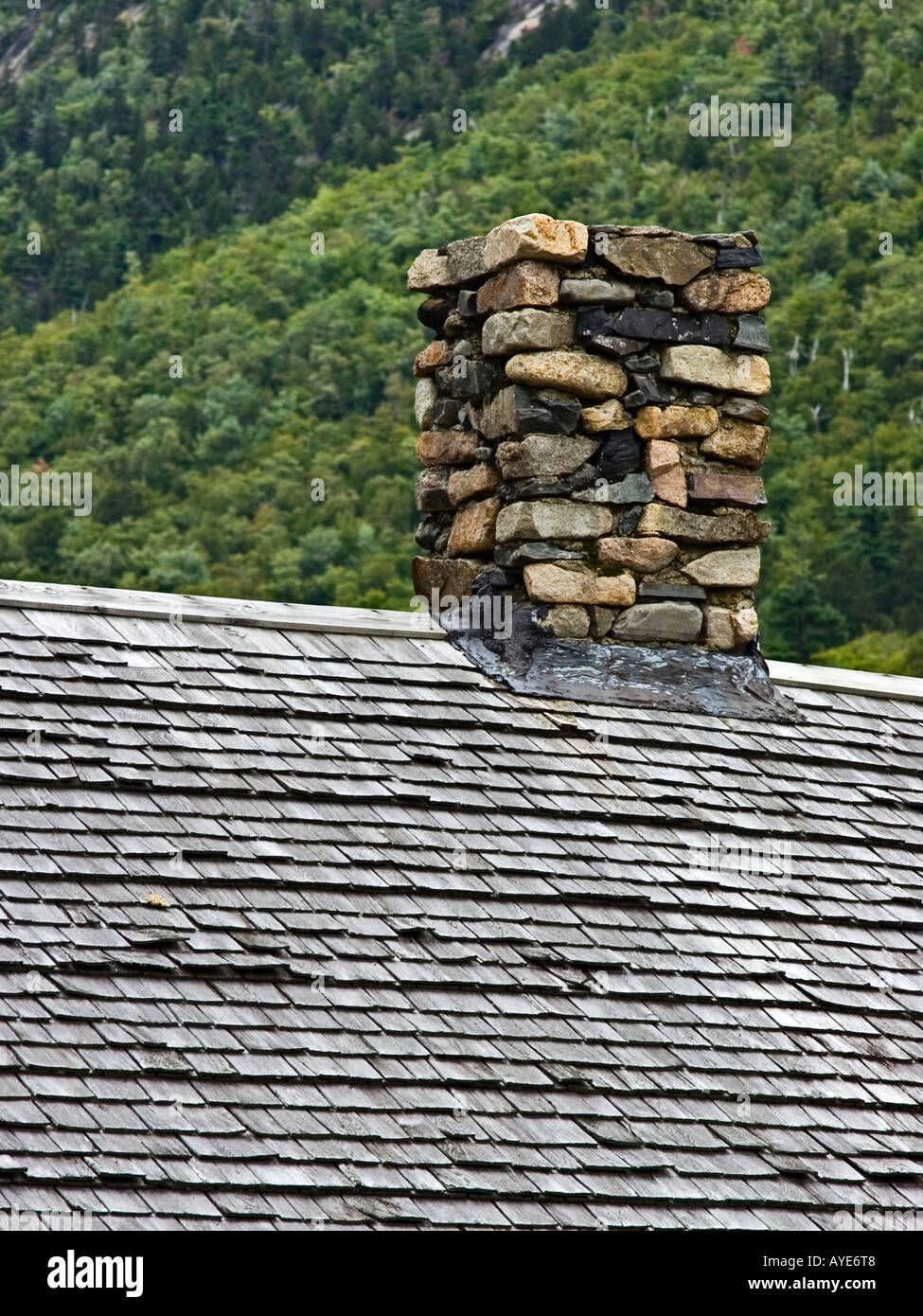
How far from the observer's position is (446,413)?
754 cm

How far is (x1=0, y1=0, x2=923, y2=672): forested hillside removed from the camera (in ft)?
141

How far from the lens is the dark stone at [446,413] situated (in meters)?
7.50

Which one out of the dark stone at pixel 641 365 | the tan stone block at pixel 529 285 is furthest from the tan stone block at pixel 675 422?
the tan stone block at pixel 529 285

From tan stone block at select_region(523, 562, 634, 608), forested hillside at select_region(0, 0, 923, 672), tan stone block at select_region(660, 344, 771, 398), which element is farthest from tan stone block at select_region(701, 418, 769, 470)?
forested hillside at select_region(0, 0, 923, 672)

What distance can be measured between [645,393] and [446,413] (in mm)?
781

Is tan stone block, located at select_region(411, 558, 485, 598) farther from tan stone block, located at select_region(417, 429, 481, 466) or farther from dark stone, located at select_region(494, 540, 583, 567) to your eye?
tan stone block, located at select_region(417, 429, 481, 466)

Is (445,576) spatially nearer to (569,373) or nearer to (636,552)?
(636,552)

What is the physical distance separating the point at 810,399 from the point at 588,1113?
44.5m

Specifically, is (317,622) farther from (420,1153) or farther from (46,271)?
(46,271)

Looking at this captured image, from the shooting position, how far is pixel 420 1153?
4.74 metres

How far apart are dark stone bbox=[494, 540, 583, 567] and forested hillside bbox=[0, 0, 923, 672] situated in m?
28.9

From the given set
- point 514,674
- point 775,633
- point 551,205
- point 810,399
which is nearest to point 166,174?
point 551,205

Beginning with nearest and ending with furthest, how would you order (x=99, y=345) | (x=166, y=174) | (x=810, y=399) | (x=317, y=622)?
(x=317, y=622) < (x=810, y=399) < (x=99, y=345) < (x=166, y=174)

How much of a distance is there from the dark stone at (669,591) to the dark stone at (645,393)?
0.59 m
